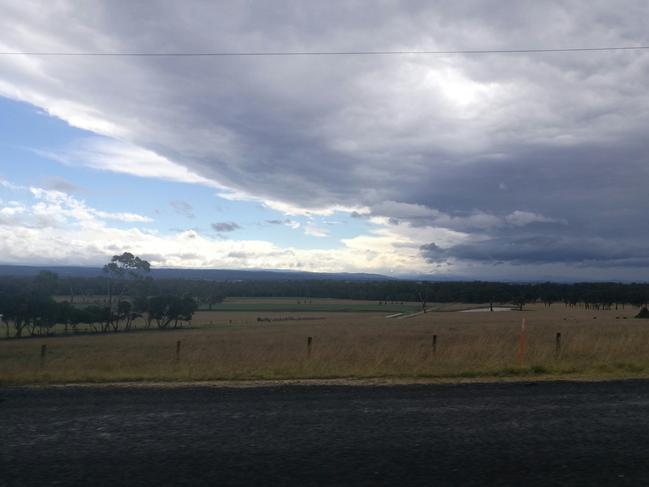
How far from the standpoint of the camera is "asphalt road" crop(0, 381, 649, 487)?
6164mm

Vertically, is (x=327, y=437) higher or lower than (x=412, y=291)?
lower

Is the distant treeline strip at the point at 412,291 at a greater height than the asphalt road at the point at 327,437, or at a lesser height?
greater

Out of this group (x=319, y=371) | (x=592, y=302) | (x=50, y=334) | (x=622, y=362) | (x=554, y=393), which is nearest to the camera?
(x=554, y=393)

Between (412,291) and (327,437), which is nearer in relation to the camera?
(327,437)

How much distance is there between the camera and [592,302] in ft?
410

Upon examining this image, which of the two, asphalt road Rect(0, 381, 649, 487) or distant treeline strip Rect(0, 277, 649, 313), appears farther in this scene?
distant treeline strip Rect(0, 277, 649, 313)

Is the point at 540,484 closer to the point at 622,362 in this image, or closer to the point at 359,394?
the point at 359,394

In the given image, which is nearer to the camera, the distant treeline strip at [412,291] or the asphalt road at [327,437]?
the asphalt road at [327,437]

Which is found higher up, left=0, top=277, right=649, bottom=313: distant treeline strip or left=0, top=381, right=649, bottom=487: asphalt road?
left=0, top=277, right=649, bottom=313: distant treeline strip

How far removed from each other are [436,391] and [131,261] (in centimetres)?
6483

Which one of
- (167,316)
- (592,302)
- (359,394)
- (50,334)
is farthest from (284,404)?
(592,302)

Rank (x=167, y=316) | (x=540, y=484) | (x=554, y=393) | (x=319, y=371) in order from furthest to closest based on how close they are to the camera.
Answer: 1. (x=167, y=316)
2. (x=319, y=371)
3. (x=554, y=393)
4. (x=540, y=484)

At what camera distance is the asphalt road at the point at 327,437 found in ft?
20.2

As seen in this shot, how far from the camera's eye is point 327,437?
7.64 meters
